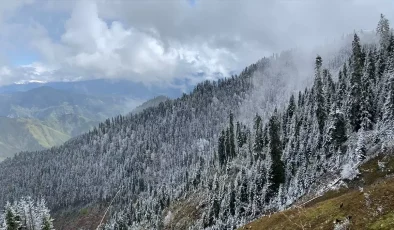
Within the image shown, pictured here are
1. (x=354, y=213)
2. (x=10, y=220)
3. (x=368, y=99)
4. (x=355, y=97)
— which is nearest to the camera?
(x=354, y=213)

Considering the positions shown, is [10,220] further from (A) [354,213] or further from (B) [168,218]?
(B) [168,218]

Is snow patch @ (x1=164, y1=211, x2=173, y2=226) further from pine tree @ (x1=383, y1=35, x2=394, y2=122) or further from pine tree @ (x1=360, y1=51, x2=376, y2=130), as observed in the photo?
pine tree @ (x1=383, y1=35, x2=394, y2=122)

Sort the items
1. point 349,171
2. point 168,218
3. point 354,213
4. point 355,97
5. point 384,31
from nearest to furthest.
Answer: point 354,213 < point 349,171 < point 355,97 < point 384,31 < point 168,218

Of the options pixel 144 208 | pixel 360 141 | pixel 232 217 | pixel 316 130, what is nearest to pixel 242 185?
pixel 232 217

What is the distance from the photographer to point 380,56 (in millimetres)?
103062

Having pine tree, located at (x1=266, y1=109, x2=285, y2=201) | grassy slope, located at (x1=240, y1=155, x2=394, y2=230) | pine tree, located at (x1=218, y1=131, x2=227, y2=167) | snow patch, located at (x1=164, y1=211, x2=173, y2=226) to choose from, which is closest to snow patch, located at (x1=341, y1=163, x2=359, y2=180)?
grassy slope, located at (x1=240, y1=155, x2=394, y2=230)

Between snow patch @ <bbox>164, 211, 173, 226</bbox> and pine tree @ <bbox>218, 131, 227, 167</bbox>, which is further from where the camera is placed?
pine tree @ <bbox>218, 131, 227, 167</bbox>

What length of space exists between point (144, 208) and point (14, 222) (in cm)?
10799

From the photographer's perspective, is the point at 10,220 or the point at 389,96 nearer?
the point at 10,220

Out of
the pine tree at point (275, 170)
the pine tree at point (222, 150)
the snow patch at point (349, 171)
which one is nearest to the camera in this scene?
the snow patch at point (349, 171)

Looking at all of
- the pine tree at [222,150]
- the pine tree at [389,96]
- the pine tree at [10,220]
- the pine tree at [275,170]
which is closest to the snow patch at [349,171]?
the pine tree at [389,96]

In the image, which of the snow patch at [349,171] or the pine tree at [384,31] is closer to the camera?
the snow patch at [349,171]

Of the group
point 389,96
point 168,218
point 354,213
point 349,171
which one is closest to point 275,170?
point 349,171

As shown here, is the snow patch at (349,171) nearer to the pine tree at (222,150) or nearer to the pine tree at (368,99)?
the pine tree at (368,99)
